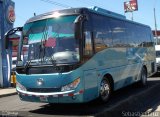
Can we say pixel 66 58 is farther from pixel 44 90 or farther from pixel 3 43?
pixel 3 43

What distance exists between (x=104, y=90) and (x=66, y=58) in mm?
2348

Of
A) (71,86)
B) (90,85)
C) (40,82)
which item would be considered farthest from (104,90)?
(40,82)

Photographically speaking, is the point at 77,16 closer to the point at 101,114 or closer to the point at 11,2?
the point at 101,114

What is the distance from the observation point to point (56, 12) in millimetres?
10312

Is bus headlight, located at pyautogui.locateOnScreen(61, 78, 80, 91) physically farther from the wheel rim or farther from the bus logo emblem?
the wheel rim

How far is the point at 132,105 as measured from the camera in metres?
10.9

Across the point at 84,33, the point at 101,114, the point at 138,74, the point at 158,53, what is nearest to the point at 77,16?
the point at 84,33

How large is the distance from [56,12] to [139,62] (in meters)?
6.45

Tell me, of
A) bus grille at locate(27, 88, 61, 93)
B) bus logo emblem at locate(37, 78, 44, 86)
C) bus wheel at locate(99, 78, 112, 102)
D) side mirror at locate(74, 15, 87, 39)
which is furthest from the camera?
bus wheel at locate(99, 78, 112, 102)

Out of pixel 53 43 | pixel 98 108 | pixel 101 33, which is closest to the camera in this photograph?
pixel 53 43

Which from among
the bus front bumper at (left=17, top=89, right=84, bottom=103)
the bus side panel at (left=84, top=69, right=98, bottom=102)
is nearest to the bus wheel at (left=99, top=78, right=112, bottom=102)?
the bus side panel at (left=84, top=69, right=98, bottom=102)

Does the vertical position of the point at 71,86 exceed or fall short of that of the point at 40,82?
it falls short

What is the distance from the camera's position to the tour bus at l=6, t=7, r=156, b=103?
952 centimetres

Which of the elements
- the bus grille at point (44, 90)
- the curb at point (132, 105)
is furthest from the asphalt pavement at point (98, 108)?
the bus grille at point (44, 90)
